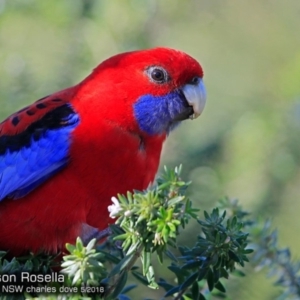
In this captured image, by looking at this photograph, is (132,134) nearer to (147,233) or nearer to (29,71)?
(29,71)

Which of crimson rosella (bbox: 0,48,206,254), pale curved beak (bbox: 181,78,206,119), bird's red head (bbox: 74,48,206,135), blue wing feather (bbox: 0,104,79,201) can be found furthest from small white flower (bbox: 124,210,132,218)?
pale curved beak (bbox: 181,78,206,119)

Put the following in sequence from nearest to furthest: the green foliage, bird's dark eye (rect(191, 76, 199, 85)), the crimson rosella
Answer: the green foliage, the crimson rosella, bird's dark eye (rect(191, 76, 199, 85))

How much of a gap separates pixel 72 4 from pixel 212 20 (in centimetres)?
173

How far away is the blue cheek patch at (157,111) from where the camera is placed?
10.2 feet

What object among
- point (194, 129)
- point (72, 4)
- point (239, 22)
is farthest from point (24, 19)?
point (239, 22)

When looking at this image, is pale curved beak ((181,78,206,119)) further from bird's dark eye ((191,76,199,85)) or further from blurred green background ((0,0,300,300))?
blurred green background ((0,0,300,300))

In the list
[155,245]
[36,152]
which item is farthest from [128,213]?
[36,152]

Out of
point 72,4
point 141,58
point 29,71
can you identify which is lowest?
point 141,58

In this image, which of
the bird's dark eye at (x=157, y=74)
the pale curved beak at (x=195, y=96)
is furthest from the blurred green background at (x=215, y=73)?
the bird's dark eye at (x=157, y=74)

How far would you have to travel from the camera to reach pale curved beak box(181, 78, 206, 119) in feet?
10.4

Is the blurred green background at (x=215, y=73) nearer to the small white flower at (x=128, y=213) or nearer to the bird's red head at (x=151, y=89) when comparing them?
the bird's red head at (x=151, y=89)

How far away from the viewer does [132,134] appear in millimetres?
3051

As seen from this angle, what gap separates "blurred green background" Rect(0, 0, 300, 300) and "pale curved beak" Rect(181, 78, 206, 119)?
0.97ft

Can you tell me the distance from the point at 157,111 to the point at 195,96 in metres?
0.22
